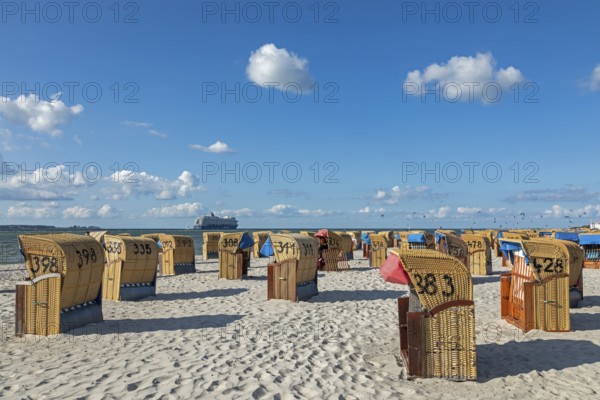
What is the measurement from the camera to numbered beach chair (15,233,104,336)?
9.66 metres

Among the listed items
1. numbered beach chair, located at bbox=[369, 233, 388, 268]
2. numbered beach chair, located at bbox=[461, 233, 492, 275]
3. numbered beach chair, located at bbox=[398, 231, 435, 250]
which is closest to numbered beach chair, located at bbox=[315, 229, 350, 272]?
numbered beach chair, located at bbox=[369, 233, 388, 268]

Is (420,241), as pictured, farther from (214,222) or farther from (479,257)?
(214,222)

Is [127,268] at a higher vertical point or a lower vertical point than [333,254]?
higher

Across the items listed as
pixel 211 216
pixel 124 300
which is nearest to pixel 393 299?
pixel 124 300

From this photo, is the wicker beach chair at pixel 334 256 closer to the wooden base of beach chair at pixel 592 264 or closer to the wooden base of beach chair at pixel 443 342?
the wooden base of beach chair at pixel 592 264

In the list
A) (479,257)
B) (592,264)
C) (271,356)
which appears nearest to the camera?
(271,356)

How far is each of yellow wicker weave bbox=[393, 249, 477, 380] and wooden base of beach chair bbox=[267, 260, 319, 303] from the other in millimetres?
7128

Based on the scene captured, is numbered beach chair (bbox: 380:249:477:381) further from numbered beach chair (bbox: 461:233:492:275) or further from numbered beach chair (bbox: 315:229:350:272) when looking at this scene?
numbered beach chair (bbox: 315:229:350:272)

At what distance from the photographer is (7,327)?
10.6 meters

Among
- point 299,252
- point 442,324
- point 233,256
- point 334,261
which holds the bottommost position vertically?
point 334,261

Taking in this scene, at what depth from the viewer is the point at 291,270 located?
14273 millimetres

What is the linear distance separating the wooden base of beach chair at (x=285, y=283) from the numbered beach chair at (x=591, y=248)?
64.4 feet

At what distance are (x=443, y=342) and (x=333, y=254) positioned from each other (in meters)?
17.9

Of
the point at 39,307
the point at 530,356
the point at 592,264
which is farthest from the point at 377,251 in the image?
the point at 39,307
